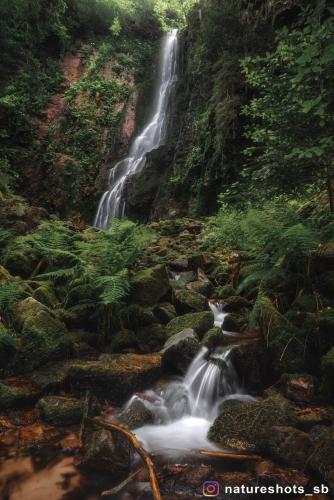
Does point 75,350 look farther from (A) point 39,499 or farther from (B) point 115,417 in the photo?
(A) point 39,499

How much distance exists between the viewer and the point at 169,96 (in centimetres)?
2108

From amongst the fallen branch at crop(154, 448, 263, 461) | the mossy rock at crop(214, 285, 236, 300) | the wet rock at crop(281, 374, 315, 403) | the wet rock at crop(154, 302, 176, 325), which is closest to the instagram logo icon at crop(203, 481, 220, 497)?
the fallen branch at crop(154, 448, 263, 461)

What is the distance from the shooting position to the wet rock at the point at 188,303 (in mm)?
6105

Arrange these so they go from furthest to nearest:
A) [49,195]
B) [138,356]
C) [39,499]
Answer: [49,195] < [138,356] < [39,499]

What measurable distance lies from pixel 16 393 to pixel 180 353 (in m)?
1.94

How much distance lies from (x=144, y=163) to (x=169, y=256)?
34.3ft

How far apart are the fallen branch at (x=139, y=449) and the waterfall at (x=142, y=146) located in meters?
14.4

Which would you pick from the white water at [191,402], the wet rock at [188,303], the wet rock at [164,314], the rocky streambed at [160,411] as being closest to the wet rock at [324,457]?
the rocky streambed at [160,411]

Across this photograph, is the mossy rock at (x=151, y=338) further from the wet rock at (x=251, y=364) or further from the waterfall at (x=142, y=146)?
the waterfall at (x=142, y=146)

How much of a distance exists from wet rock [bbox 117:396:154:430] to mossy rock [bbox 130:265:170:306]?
1.98 metres

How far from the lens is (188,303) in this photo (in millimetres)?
6125

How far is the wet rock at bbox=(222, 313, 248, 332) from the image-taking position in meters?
5.58

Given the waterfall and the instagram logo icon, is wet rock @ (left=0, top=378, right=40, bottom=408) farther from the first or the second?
the waterfall

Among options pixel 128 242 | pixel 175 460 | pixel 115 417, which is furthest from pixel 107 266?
pixel 175 460
